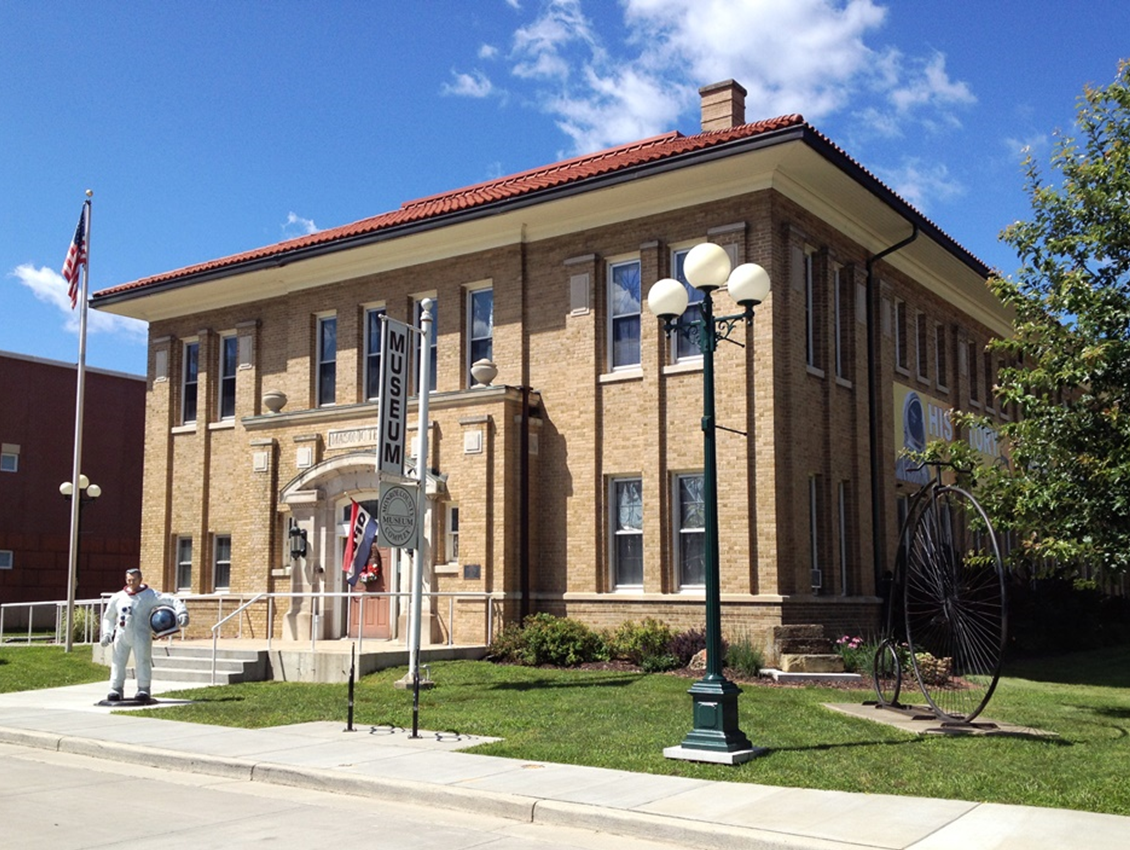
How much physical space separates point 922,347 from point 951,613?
12456mm

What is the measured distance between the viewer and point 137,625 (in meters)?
15.7

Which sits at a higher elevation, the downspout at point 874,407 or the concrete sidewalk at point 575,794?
the downspout at point 874,407

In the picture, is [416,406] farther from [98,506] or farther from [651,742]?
[98,506]

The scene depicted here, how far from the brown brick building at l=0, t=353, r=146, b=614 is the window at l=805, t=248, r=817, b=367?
81.0 feet

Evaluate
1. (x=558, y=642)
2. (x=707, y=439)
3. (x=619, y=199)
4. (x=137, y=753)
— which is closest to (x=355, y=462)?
(x=558, y=642)

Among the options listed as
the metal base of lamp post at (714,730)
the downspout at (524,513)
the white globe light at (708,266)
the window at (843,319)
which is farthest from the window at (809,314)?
the metal base of lamp post at (714,730)

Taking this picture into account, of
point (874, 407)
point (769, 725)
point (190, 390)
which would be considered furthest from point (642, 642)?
point (190, 390)

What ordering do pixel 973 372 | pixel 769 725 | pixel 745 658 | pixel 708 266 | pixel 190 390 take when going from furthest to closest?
pixel 973 372 < pixel 190 390 < pixel 745 658 < pixel 769 725 < pixel 708 266

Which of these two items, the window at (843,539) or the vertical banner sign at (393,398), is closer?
the vertical banner sign at (393,398)

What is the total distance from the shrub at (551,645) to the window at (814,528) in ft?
12.4

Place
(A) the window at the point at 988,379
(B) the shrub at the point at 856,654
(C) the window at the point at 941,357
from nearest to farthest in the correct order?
1. (B) the shrub at the point at 856,654
2. (C) the window at the point at 941,357
3. (A) the window at the point at 988,379

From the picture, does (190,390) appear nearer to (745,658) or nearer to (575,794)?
(745,658)

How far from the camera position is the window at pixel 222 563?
81.9 feet

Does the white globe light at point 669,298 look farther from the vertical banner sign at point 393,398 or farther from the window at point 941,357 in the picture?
the window at point 941,357
